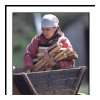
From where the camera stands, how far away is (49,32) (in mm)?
2131

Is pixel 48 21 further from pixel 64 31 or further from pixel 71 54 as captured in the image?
pixel 71 54

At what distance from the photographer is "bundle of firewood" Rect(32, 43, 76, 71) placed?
2127 millimetres

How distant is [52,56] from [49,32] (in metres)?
0.17

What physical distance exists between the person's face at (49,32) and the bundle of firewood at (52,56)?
0.24 ft

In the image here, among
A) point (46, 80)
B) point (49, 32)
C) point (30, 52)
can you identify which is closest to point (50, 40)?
point (49, 32)

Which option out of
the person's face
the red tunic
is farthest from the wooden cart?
the person's face

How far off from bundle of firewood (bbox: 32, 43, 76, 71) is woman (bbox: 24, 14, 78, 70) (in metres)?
0.02

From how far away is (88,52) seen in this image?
2.14 m

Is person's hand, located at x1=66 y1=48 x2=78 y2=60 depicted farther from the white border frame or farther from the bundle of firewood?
the white border frame

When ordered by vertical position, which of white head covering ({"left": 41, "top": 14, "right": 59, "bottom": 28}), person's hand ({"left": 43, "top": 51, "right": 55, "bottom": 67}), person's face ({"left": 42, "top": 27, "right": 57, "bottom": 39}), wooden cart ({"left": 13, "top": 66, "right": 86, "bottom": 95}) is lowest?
wooden cart ({"left": 13, "top": 66, "right": 86, "bottom": 95})

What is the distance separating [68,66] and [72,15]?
36cm

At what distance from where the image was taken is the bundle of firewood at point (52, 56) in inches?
83.7
